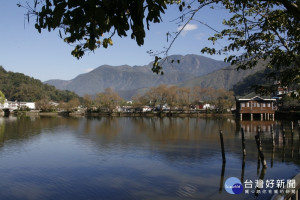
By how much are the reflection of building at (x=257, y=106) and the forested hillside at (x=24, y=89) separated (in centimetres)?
9144

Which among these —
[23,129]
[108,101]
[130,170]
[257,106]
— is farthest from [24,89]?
[130,170]

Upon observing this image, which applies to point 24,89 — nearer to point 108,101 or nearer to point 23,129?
point 108,101

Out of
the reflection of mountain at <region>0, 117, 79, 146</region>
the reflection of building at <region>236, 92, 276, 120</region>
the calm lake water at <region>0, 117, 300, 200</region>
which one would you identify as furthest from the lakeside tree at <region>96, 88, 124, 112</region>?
the calm lake water at <region>0, 117, 300, 200</region>

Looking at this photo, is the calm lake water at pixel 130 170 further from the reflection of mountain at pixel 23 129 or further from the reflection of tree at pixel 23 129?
the reflection of tree at pixel 23 129

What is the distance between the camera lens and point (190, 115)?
85625 millimetres

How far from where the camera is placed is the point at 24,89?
439ft

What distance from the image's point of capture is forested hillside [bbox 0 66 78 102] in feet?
438

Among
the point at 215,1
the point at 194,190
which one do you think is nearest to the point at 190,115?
the point at 194,190

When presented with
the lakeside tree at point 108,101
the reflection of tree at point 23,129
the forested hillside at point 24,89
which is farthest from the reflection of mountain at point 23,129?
the forested hillside at point 24,89

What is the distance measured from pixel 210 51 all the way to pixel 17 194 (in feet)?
36.0

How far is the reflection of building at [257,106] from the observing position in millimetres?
62656

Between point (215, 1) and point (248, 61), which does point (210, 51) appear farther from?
point (215, 1)

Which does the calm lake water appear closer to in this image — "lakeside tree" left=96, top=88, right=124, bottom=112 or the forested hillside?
"lakeside tree" left=96, top=88, right=124, bottom=112

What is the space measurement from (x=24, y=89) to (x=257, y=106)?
10818cm
